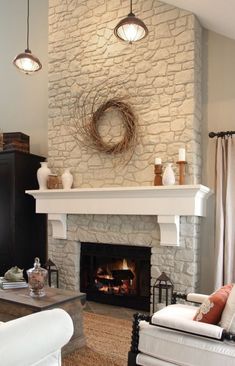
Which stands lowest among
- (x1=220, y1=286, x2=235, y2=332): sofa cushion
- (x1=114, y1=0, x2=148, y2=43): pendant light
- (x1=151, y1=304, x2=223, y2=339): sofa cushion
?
(x1=151, y1=304, x2=223, y2=339): sofa cushion

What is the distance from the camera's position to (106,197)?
4.44 meters

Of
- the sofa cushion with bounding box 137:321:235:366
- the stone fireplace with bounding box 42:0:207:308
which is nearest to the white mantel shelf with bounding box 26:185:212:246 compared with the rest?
the stone fireplace with bounding box 42:0:207:308

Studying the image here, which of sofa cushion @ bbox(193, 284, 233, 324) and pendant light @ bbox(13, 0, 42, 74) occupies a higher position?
pendant light @ bbox(13, 0, 42, 74)

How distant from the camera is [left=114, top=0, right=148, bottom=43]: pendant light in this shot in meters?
3.29

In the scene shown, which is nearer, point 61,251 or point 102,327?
point 102,327

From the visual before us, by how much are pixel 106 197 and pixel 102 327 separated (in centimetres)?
154

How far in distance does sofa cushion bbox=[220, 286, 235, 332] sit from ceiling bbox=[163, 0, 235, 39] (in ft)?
9.09

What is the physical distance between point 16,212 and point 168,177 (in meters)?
2.35

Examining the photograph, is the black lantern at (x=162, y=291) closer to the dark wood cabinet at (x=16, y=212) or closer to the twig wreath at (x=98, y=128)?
the twig wreath at (x=98, y=128)

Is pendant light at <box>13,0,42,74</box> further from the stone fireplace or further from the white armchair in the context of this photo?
the white armchair

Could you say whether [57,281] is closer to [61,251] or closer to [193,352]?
[61,251]

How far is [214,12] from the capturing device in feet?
12.7

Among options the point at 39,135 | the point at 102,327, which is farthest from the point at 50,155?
the point at 102,327

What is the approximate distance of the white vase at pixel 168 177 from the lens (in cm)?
406
